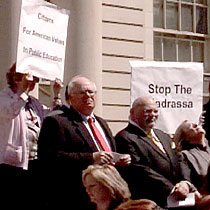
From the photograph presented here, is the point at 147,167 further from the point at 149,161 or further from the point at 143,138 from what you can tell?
the point at 143,138

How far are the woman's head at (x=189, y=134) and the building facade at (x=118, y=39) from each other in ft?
11.3

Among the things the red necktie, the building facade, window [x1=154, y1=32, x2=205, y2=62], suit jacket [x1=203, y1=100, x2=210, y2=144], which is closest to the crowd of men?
the red necktie

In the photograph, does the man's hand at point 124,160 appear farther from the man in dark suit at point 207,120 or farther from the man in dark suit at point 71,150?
the man in dark suit at point 207,120

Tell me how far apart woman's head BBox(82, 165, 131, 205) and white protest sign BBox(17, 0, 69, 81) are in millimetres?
2217

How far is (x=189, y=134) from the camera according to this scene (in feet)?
29.5

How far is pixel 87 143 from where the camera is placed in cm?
815

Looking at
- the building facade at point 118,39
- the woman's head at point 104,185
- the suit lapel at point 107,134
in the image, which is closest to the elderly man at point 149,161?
the suit lapel at point 107,134

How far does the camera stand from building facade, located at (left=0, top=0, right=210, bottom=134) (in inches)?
508

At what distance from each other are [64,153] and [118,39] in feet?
24.2

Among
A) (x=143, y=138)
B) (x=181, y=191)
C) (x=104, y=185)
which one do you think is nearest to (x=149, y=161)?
(x=143, y=138)

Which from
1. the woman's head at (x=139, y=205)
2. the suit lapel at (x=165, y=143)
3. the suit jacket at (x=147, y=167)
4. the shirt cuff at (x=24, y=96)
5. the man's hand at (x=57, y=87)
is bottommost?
the woman's head at (x=139, y=205)

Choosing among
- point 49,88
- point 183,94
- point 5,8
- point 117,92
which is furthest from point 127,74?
point 183,94

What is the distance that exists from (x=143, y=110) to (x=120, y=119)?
21.0 feet

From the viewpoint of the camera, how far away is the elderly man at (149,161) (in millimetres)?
8336
